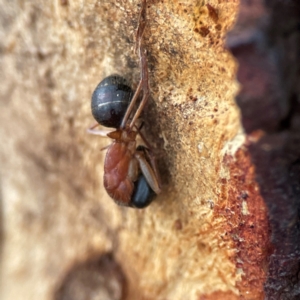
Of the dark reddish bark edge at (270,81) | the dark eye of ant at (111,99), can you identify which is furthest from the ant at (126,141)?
the dark reddish bark edge at (270,81)

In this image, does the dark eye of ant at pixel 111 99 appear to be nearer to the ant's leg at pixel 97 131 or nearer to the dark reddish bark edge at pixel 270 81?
the ant's leg at pixel 97 131

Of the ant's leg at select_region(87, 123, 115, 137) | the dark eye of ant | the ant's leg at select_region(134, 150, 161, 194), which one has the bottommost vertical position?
the ant's leg at select_region(134, 150, 161, 194)

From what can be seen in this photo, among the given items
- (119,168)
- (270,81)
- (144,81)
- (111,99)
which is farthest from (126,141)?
(270,81)

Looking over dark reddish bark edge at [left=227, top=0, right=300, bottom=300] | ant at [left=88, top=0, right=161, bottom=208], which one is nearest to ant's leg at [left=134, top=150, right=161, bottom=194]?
ant at [left=88, top=0, right=161, bottom=208]

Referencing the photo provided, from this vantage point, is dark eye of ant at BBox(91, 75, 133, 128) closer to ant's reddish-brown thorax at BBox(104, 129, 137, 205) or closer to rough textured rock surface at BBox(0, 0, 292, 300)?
rough textured rock surface at BBox(0, 0, 292, 300)

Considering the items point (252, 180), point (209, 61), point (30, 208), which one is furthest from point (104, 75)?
point (30, 208)

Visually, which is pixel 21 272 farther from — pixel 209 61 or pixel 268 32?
pixel 268 32
